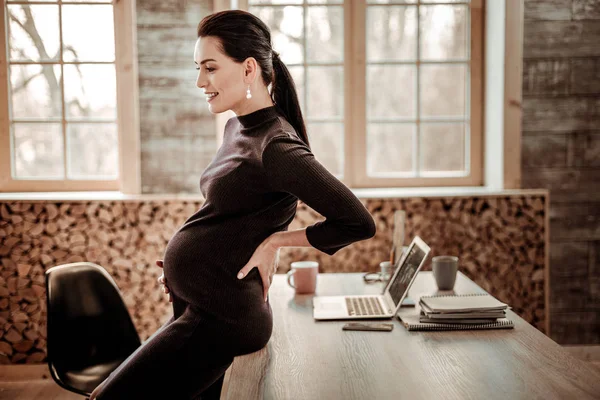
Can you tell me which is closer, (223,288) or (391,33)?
(223,288)

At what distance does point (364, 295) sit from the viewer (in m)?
2.29

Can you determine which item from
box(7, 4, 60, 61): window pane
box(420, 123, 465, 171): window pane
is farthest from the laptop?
box(7, 4, 60, 61): window pane

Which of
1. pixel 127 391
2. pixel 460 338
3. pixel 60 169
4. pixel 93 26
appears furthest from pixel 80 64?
pixel 460 338

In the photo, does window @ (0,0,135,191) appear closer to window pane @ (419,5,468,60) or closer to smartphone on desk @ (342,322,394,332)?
window pane @ (419,5,468,60)

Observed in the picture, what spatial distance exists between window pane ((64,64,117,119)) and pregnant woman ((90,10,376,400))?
7.02 feet

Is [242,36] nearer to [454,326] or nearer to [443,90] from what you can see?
[454,326]

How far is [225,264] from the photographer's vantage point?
1.59 meters

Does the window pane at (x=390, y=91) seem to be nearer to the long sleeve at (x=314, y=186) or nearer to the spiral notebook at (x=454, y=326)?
the spiral notebook at (x=454, y=326)

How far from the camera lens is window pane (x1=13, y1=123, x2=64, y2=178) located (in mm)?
3621

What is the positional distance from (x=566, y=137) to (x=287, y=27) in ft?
5.56

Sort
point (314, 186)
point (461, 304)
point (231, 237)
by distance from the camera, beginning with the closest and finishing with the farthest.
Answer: point (314, 186)
point (231, 237)
point (461, 304)

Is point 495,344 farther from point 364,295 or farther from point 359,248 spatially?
point 359,248

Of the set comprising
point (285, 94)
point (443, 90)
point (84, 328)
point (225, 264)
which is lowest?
point (84, 328)

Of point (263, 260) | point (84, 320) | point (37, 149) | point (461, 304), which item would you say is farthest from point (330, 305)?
point (37, 149)
